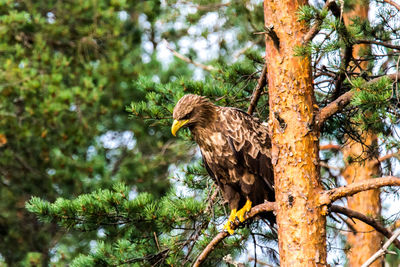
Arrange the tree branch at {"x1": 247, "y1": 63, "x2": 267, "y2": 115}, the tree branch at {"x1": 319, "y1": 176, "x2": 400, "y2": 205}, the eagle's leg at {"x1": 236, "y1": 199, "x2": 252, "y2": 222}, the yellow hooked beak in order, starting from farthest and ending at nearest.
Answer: the eagle's leg at {"x1": 236, "y1": 199, "x2": 252, "y2": 222} < the yellow hooked beak < the tree branch at {"x1": 247, "y1": 63, "x2": 267, "y2": 115} < the tree branch at {"x1": 319, "y1": 176, "x2": 400, "y2": 205}

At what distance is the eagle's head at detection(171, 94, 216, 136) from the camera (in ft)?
16.1

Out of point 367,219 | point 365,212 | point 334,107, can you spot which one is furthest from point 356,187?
point 365,212

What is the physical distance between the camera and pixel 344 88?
4977 millimetres

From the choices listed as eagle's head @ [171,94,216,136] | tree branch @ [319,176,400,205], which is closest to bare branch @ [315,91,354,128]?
tree branch @ [319,176,400,205]

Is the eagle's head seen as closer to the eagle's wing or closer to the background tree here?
the eagle's wing

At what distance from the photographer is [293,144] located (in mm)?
4047

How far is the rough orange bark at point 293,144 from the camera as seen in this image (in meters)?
3.90

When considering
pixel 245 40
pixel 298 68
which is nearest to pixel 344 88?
pixel 298 68

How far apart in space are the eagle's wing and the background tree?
18.7 inches

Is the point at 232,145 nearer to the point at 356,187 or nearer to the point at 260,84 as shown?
the point at 260,84

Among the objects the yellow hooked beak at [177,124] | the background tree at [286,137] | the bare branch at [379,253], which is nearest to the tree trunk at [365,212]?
the background tree at [286,137]

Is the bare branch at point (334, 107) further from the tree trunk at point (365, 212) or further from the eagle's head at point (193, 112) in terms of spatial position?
the tree trunk at point (365, 212)

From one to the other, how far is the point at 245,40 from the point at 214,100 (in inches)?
154

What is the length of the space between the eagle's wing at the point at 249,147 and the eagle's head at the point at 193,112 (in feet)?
0.54
